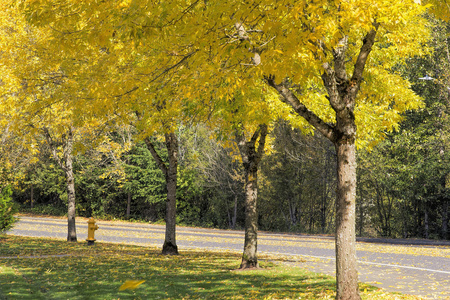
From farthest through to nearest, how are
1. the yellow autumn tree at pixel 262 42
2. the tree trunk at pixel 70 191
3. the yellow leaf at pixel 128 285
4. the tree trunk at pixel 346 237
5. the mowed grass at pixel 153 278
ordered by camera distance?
the tree trunk at pixel 70 191, the mowed grass at pixel 153 278, the tree trunk at pixel 346 237, the yellow autumn tree at pixel 262 42, the yellow leaf at pixel 128 285

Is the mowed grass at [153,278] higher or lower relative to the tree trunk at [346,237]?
lower

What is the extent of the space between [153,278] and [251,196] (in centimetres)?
347

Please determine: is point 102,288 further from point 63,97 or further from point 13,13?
point 13,13

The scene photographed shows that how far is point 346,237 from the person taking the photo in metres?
7.05

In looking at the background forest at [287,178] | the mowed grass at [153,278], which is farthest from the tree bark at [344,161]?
the background forest at [287,178]

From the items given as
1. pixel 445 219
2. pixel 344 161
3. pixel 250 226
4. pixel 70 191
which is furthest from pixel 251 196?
A: pixel 445 219

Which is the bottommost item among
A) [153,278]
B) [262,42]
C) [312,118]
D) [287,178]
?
[153,278]

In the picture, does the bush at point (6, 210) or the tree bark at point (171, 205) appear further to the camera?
the bush at point (6, 210)

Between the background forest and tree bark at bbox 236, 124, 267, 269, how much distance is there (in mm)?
8325

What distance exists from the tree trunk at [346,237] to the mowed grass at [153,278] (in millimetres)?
897

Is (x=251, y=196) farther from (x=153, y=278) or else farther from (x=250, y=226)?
(x=153, y=278)

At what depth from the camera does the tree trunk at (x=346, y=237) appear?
7.00 meters

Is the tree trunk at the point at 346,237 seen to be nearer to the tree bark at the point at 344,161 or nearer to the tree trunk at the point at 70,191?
the tree bark at the point at 344,161

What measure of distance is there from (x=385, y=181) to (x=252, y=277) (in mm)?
18349
